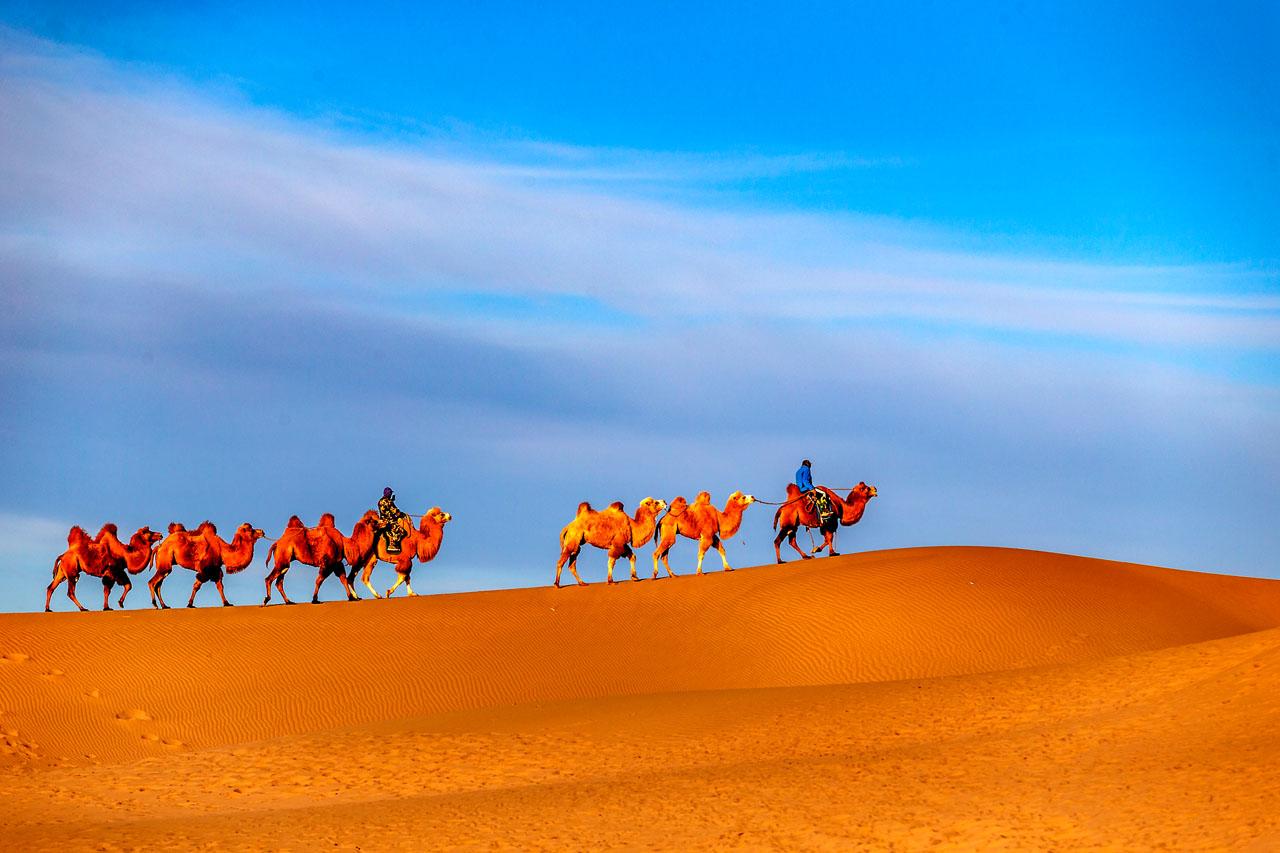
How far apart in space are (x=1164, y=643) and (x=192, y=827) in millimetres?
16761

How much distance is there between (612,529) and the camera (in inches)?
1316

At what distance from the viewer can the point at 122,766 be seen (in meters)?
23.8

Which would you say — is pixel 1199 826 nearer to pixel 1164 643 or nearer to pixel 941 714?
pixel 941 714

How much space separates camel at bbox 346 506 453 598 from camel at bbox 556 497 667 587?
2.58 m

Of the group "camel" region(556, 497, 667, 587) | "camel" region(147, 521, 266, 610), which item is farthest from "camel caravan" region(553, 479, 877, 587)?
"camel" region(147, 521, 266, 610)

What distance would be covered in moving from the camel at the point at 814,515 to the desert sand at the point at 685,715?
1.16 metres

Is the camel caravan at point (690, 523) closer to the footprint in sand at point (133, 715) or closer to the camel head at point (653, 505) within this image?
the camel head at point (653, 505)

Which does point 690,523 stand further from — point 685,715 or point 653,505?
point 685,715

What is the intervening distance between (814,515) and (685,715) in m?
11.1

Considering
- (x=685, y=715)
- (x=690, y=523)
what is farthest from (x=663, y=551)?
(x=685, y=715)

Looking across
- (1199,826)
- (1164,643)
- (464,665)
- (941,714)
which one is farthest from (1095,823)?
(464,665)

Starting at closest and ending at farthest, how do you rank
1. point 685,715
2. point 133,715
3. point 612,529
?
point 685,715 < point 133,715 < point 612,529

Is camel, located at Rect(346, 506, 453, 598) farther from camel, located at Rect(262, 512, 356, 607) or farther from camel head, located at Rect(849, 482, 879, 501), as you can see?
camel head, located at Rect(849, 482, 879, 501)

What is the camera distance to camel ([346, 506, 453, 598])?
34.0 meters
